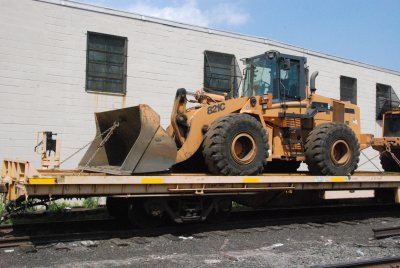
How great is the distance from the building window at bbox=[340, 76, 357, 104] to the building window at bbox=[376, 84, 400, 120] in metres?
1.66

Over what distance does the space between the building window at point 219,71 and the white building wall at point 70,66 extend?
26 cm

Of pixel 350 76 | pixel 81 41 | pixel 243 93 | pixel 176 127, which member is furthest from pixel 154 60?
pixel 350 76

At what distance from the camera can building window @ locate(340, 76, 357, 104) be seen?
1947 centimetres

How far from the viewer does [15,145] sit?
12.1 metres

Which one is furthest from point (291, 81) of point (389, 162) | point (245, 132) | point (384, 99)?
point (384, 99)

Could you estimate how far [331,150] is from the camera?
9656 millimetres

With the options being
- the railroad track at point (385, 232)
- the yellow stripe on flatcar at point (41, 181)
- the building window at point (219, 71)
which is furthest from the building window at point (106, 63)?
the railroad track at point (385, 232)

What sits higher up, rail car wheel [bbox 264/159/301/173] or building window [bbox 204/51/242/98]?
building window [bbox 204/51/242/98]

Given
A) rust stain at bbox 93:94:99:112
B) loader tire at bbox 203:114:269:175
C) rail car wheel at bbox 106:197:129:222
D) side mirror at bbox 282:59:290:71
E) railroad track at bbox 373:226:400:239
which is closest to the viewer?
railroad track at bbox 373:226:400:239

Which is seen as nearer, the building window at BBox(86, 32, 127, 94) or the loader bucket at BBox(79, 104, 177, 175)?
the loader bucket at BBox(79, 104, 177, 175)

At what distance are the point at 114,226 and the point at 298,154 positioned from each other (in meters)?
4.04

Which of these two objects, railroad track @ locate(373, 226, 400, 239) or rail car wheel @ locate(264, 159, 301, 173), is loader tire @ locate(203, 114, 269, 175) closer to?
rail car wheel @ locate(264, 159, 301, 173)

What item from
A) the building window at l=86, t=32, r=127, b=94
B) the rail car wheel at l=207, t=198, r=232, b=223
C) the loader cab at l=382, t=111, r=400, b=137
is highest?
the building window at l=86, t=32, r=127, b=94

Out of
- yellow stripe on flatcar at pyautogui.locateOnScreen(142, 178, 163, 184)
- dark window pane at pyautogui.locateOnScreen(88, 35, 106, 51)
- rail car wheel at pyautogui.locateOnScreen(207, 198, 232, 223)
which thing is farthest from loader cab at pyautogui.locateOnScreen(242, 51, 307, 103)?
dark window pane at pyautogui.locateOnScreen(88, 35, 106, 51)
